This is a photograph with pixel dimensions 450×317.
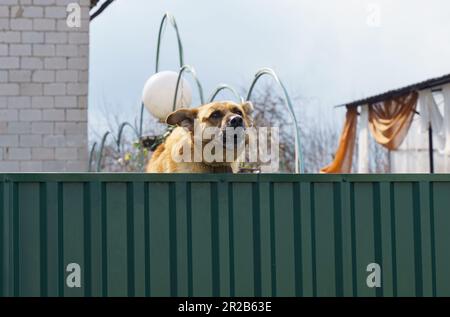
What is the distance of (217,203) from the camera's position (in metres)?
7.44

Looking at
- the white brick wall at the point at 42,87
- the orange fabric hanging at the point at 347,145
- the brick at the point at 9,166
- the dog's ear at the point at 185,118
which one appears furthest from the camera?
the orange fabric hanging at the point at 347,145

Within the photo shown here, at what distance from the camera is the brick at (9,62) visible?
14.5m

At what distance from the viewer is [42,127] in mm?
14430

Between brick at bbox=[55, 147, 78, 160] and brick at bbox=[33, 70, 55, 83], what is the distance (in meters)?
1.00

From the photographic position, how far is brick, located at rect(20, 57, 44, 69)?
14500mm

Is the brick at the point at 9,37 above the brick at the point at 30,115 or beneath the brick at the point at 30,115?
above

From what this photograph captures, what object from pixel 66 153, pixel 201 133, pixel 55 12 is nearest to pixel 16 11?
pixel 55 12

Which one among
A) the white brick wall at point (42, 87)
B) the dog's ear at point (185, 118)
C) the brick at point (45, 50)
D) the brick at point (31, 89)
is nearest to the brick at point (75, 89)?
the white brick wall at point (42, 87)

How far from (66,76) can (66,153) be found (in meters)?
1.11

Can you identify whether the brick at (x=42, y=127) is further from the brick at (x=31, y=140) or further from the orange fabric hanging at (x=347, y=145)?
the orange fabric hanging at (x=347, y=145)

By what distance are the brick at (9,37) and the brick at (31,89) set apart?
65 cm

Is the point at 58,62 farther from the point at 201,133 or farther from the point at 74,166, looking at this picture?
the point at 201,133

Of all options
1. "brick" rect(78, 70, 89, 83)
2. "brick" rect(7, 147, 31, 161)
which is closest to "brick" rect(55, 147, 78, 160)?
"brick" rect(7, 147, 31, 161)

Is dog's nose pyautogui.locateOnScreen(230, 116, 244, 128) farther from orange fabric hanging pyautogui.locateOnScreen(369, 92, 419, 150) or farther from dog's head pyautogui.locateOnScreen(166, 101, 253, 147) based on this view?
orange fabric hanging pyautogui.locateOnScreen(369, 92, 419, 150)
